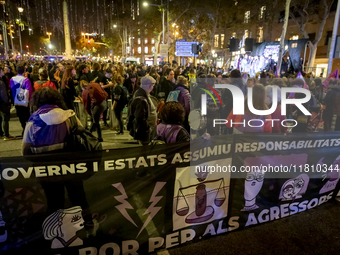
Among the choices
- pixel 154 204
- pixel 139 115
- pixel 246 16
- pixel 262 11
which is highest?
pixel 246 16

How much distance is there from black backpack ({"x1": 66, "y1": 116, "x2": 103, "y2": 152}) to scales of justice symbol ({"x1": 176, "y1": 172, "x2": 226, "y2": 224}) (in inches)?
48.7

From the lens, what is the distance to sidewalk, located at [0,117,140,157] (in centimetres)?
610

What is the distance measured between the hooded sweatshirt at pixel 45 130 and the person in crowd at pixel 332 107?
6596 millimetres

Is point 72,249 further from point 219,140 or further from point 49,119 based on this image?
point 219,140

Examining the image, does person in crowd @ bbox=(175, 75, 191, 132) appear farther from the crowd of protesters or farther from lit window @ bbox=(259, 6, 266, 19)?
lit window @ bbox=(259, 6, 266, 19)

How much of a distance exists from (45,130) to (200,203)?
2086mm

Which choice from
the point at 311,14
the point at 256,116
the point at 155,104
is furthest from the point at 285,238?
the point at 311,14

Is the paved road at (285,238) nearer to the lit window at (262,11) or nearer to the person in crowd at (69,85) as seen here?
the person in crowd at (69,85)

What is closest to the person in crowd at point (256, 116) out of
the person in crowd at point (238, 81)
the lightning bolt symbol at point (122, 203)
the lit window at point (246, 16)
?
the person in crowd at point (238, 81)

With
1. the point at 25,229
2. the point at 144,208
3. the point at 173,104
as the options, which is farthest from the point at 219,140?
the point at 25,229

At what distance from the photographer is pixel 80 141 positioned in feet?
10.2

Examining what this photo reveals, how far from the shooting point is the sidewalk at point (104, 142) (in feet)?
20.0

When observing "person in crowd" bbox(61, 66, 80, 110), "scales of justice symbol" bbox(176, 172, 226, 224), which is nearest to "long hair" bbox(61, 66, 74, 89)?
"person in crowd" bbox(61, 66, 80, 110)

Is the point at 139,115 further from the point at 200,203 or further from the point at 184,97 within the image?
the point at 200,203
